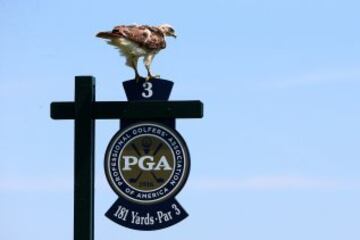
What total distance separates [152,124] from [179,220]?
1.01 meters

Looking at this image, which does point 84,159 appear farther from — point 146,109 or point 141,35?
point 141,35

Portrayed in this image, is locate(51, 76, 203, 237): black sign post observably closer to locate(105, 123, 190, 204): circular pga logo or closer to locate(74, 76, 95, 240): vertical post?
locate(74, 76, 95, 240): vertical post

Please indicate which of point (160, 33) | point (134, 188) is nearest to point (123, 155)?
point (134, 188)

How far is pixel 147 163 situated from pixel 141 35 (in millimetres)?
1419

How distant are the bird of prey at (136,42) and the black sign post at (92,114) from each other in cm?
23

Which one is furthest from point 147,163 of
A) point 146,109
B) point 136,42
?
point 136,42

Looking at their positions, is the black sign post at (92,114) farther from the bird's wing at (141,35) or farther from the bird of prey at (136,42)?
the bird's wing at (141,35)

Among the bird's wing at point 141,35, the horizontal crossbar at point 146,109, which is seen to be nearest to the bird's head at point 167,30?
the bird's wing at point 141,35

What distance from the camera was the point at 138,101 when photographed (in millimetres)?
9477

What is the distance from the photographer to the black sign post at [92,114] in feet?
30.7

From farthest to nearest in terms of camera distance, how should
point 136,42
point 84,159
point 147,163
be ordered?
point 136,42, point 84,159, point 147,163

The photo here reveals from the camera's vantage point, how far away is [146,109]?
370 inches

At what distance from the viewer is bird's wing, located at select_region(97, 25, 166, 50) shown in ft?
31.6

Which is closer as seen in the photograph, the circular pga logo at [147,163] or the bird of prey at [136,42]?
the circular pga logo at [147,163]
